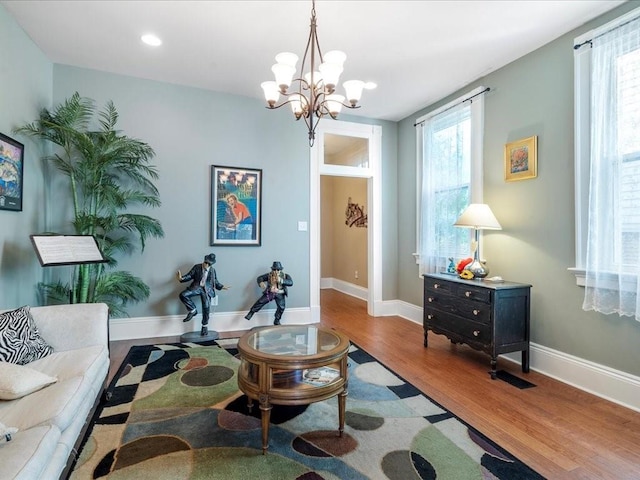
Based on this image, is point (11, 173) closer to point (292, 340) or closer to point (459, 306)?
point (292, 340)

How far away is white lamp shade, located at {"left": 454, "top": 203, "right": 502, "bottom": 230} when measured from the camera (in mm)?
3090

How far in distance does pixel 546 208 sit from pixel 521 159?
0.51 metres

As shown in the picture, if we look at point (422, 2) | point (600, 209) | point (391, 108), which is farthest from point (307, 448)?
point (391, 108)

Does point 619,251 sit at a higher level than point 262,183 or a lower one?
lower

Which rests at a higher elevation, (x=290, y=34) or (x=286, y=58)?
(x=290, y=34)

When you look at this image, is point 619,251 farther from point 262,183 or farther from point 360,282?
point 360,282

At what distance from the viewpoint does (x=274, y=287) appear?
385 cm

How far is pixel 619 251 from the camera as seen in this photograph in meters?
2.36

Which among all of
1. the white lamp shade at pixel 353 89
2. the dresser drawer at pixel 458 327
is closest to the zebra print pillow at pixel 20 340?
the white lamp shade at pixel 353 89

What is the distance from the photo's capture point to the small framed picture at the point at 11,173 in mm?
2514

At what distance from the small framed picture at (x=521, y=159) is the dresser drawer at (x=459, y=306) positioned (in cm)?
124

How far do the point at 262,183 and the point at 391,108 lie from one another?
77.1 inches

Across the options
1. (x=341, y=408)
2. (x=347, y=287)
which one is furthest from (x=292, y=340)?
(x=347, y=287)

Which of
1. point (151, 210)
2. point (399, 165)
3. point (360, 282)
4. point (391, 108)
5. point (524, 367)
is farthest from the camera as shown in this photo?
point (360, 282)
